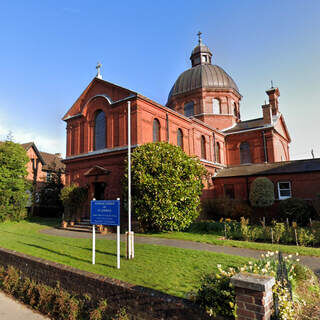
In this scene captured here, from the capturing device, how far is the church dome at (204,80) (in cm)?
3212

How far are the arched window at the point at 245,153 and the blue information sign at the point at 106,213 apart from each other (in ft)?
79.5

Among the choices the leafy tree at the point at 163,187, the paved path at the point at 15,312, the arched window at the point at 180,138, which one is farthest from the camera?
the arched window at the point at 180,138

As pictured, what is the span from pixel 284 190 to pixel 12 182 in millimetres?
24081

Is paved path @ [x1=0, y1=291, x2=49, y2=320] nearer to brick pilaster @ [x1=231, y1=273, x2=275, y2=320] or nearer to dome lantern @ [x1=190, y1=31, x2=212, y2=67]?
brick pilaster @ [x1=231, y1=273, x2=275, y2=320]

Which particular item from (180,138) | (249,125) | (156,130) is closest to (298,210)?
(180,138)

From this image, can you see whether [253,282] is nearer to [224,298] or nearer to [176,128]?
[224,298]

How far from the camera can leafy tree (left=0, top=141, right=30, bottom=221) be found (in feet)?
71.7

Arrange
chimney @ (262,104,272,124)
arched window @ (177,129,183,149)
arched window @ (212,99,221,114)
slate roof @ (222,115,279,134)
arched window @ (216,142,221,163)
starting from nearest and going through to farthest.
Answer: arched window @ (177,129,183,149) → chimney @ (262,104,272,124) → slate roof @ (222,115,279,134) → arched window @ (216,142,221,163) → arched window @ (212,99,221,114)

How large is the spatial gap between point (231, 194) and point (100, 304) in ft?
65.0

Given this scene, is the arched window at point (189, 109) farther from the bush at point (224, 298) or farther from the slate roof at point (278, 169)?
the bush at point (224, 298)

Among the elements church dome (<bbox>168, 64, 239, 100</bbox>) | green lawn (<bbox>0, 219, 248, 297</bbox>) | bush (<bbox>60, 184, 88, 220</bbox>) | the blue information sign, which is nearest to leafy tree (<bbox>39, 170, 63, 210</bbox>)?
bush (<bbox>60, 184, 88, 220</bbox>)

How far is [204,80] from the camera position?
32.2m

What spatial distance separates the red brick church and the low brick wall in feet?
33.5

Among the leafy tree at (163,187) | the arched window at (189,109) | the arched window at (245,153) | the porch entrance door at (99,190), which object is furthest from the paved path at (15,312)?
the arched window at (189,109)
